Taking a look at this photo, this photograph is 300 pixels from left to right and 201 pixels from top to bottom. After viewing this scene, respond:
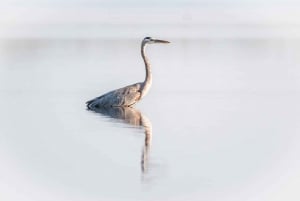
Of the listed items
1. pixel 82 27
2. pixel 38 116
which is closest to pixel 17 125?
pixel 38 116

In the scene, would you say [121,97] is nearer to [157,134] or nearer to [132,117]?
[132,117]

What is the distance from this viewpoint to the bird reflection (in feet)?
46.0

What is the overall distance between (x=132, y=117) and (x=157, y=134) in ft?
6.62

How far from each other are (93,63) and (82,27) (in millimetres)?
26954

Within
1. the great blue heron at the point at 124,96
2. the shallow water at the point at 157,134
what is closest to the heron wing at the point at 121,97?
the great blue heron at the point at 124,96

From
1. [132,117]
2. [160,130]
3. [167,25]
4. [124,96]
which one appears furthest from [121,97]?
[167,25]

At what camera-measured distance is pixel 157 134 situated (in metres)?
14.7

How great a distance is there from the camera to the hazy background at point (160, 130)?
1145cm

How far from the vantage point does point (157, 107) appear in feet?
57.9

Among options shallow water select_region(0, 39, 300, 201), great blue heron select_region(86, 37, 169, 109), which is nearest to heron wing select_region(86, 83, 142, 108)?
great blue heron select_region(86, 37, 169, 109)

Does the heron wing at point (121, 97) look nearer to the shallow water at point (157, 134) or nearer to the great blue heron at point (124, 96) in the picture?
the great blue heron at point (124, 96)

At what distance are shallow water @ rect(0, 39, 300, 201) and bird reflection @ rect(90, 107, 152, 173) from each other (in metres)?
0.03

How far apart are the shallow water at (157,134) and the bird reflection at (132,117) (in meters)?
0.03

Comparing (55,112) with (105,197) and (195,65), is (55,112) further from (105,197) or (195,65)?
(195,65)
